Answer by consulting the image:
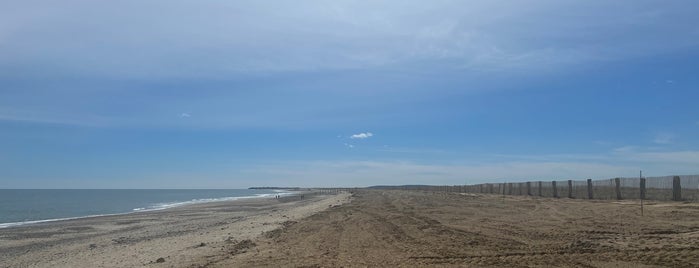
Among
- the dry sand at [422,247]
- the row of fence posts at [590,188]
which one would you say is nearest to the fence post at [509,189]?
the row of fence posts at [590,188]

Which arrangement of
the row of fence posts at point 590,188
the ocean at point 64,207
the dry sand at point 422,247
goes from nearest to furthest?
the dry sand at point 422,247, the row of fence posts at point 590,188, the ocean at point 64,207

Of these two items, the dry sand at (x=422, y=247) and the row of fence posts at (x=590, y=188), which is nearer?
the dry sand at (x=422, y=247)

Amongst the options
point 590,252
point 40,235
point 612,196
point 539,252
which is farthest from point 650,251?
point 612,196

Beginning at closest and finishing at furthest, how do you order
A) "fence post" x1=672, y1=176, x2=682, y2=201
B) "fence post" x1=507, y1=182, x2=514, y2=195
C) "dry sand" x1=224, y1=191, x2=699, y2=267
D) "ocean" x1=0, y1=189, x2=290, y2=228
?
"dry sand" x1=224, y1=191, x2=699, y2=267, "fence post" x1=672, y1=176, x2=682, y2=201, "ocean" x1=0, y1=189, x2=290, y2=228, "fence post" x1=507, y1=182, x2=514, y2=195

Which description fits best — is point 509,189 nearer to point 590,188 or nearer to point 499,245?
point 590,188

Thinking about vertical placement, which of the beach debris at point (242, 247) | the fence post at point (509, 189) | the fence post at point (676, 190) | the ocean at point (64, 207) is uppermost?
the fence post at point (676, 190)

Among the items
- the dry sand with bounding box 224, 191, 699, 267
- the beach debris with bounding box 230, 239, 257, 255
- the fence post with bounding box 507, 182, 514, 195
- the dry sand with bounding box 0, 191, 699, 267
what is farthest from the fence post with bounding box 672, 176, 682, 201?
the fence post with bounding box 507, 182, 514, 195

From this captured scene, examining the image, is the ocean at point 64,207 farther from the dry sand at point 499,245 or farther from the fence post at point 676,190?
the fence post at point 676,190

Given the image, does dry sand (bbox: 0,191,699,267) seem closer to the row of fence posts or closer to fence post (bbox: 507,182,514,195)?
the row of fence posts

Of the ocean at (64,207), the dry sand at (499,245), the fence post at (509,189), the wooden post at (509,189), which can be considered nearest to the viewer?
the dry sand at (499,245)

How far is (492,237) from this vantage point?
15195mm

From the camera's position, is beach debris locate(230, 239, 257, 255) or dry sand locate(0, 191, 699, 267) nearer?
dry sand locate(0, 191, 699, 267)

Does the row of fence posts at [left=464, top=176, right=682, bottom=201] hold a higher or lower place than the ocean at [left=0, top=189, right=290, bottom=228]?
higher

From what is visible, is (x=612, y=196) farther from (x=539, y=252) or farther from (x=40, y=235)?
(x=40, y=235)
